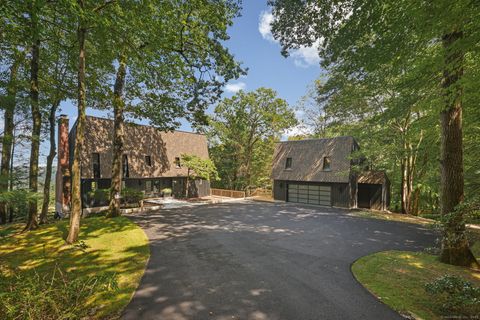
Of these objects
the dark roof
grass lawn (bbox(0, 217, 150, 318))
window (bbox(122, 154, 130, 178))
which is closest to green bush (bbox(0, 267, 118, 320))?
grass lawn (bbox(0, 217, 150, 318))

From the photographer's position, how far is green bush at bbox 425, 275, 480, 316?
480 cm

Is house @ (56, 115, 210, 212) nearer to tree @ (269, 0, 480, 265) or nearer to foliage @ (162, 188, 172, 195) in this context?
foliage @ (162, 188, 172, 195)

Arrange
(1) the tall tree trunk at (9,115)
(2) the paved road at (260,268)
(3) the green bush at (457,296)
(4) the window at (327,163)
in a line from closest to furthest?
(3) the green bush at (457,296), (2) the paved road at (260,268), (1) the tall tree trunk at (9,115), (4) the window at (327,163)

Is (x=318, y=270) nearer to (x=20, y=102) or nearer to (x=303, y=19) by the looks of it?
(x=303, y=19)

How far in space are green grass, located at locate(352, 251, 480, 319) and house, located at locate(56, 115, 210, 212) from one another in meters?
15.8

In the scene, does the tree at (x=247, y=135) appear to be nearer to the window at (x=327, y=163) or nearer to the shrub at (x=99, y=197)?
the window at (x=327, y=163)

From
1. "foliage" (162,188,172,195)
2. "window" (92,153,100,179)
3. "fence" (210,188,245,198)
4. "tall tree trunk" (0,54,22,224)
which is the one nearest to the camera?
"tall tree trunk" (0,54,22,224)

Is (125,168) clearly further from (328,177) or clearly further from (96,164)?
(328,177)

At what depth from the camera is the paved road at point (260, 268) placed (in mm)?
5246

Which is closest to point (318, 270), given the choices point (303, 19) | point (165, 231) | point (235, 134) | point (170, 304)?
point (170, 304)

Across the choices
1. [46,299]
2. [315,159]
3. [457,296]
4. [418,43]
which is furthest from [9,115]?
[315,159]

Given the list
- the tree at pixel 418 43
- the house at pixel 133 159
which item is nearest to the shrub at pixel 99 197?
the house at pixel 133 159

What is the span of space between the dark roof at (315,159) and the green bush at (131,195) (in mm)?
14700

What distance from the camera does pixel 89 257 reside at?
8.26 metres
